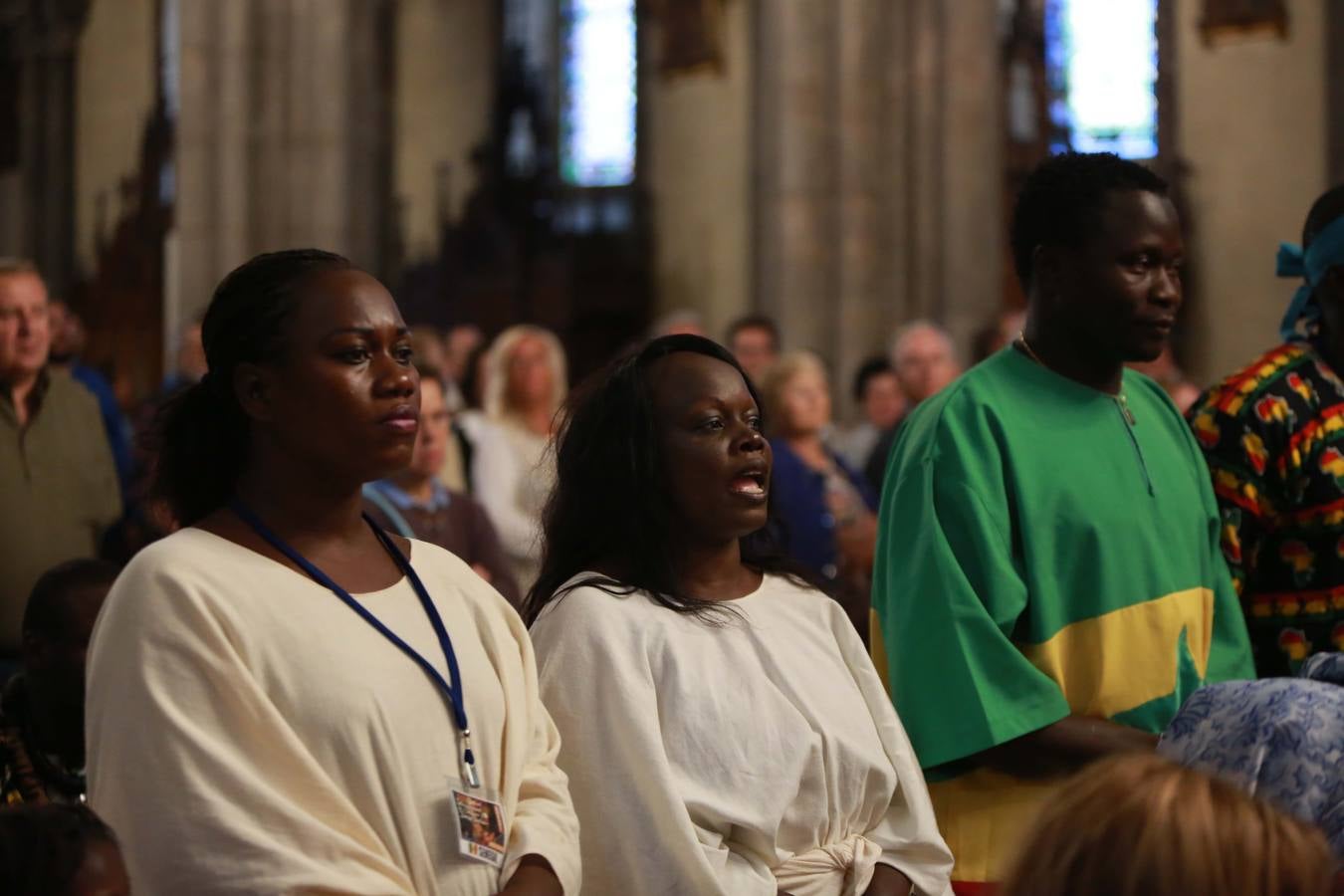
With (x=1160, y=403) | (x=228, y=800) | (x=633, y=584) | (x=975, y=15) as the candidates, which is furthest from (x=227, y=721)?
(x=975, y=15)

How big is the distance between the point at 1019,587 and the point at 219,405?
134 cm

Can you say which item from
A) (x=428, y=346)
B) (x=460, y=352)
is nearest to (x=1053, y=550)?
(x=428, y=346)

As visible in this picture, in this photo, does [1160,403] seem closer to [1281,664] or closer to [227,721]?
[1281,664]

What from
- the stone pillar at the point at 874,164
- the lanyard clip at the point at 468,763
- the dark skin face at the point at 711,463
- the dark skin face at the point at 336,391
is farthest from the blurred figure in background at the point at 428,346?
the lanyard clip at the point at 468,763

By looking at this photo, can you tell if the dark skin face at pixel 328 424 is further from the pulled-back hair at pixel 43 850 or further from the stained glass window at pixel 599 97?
the stained glass window at pixel 599 97

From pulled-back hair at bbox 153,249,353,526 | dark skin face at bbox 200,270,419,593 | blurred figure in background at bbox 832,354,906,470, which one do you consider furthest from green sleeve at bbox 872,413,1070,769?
blurred figure in background at bbox 832,354,906,470

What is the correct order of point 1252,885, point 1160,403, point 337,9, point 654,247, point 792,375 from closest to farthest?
point 1252,885 < point 1160,403 < point 792,375 < point 337,9 < point 654,247

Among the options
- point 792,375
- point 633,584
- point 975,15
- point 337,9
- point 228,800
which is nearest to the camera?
point 228,800

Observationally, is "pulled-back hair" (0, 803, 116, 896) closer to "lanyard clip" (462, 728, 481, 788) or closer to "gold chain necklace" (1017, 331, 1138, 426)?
"lanyard clip" (462, 728, 481, 788)

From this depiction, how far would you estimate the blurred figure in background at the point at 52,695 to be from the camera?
336cm

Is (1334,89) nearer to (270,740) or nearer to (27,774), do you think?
(27,774)

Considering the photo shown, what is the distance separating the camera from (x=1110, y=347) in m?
3.31

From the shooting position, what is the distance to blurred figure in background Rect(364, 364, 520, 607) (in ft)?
17.8

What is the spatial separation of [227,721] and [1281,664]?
2.08m
